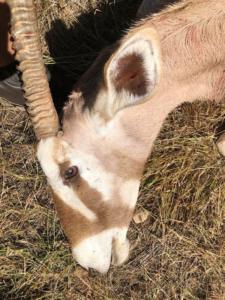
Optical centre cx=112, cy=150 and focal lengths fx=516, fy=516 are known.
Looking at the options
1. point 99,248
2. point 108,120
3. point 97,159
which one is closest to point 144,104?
point 108,120

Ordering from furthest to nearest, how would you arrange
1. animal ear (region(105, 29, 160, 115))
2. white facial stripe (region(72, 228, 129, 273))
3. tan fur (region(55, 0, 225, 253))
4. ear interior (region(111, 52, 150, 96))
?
white facial stripe (region(72, 228, 129, 273)) < tan fur (region(55, 0, 225, 253)) < ear interior (region(111, 52, 150, 96)) < animal ear (region(105, 29, 160, 115))

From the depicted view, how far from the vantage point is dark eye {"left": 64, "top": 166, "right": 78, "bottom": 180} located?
354cm

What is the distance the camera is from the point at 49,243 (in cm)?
502

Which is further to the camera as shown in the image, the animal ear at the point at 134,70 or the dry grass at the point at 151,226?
the dry grass at the point at 151,226

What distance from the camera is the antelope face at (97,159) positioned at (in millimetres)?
3225

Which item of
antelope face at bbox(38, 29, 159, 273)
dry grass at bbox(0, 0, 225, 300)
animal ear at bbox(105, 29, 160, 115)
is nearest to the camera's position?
animal ear at bbox(105, 29, 160, 115)

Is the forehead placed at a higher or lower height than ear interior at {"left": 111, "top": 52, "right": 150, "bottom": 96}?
lower

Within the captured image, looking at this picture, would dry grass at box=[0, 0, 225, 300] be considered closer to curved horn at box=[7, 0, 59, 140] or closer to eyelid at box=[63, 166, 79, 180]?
eyelid at box=[63, 166, 79, 180]

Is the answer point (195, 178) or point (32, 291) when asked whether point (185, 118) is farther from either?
point (32, 291)

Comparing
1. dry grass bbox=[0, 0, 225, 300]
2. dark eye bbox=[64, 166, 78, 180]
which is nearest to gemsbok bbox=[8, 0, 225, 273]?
dark eye bbox=[64, 166, 78, 180]

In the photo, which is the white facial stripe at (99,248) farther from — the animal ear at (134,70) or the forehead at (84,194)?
the animal ear at (134,70)

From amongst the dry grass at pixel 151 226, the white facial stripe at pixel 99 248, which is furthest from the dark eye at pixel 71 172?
the dry grass at pixel 151 226

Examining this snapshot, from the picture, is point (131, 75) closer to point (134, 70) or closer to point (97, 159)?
point (134, 70)

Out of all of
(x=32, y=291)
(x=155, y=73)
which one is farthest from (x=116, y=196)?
(x=32, y=291)
